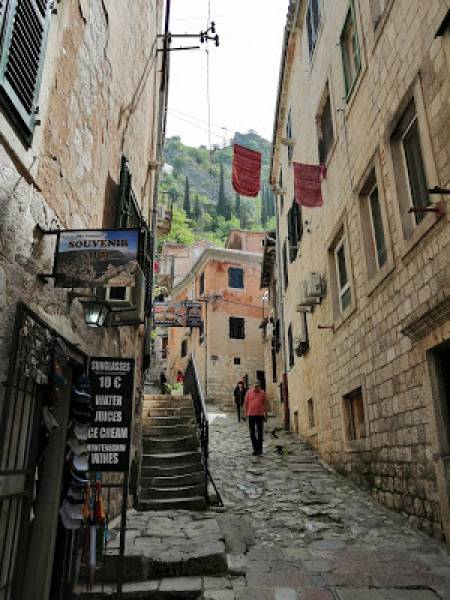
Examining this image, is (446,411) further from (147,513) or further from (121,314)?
(147,513)

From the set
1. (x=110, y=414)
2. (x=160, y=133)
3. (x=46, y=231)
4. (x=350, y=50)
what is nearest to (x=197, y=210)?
(x=160, y=133)

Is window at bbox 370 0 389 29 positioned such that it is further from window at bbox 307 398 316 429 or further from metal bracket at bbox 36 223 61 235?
window at bbox 307 398 316 429

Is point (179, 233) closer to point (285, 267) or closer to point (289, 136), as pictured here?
point (285, 267)

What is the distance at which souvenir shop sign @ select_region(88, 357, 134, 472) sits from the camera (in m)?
4.70

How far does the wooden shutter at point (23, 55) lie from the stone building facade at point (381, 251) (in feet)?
12.4

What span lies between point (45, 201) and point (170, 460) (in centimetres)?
619

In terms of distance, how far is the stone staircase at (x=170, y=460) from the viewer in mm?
7445

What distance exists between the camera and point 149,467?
8320mm

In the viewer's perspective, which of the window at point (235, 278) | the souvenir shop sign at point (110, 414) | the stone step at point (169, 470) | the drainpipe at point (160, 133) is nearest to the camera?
the souvenir shop sign at point (110, 414)

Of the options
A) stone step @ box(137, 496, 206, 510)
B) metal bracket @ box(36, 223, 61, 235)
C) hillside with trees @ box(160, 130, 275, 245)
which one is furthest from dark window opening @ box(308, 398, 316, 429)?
hillside with trees @ box(160, 130, 275, 245)

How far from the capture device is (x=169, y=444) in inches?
369

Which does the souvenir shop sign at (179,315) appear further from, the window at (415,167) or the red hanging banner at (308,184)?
the window at (415,167)

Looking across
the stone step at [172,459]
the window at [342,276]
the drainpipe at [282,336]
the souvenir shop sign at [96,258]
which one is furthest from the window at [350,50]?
the drainpipe at [282,336]

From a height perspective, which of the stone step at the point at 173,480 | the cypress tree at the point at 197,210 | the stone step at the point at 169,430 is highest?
the cypress tree at the point at 197,210
